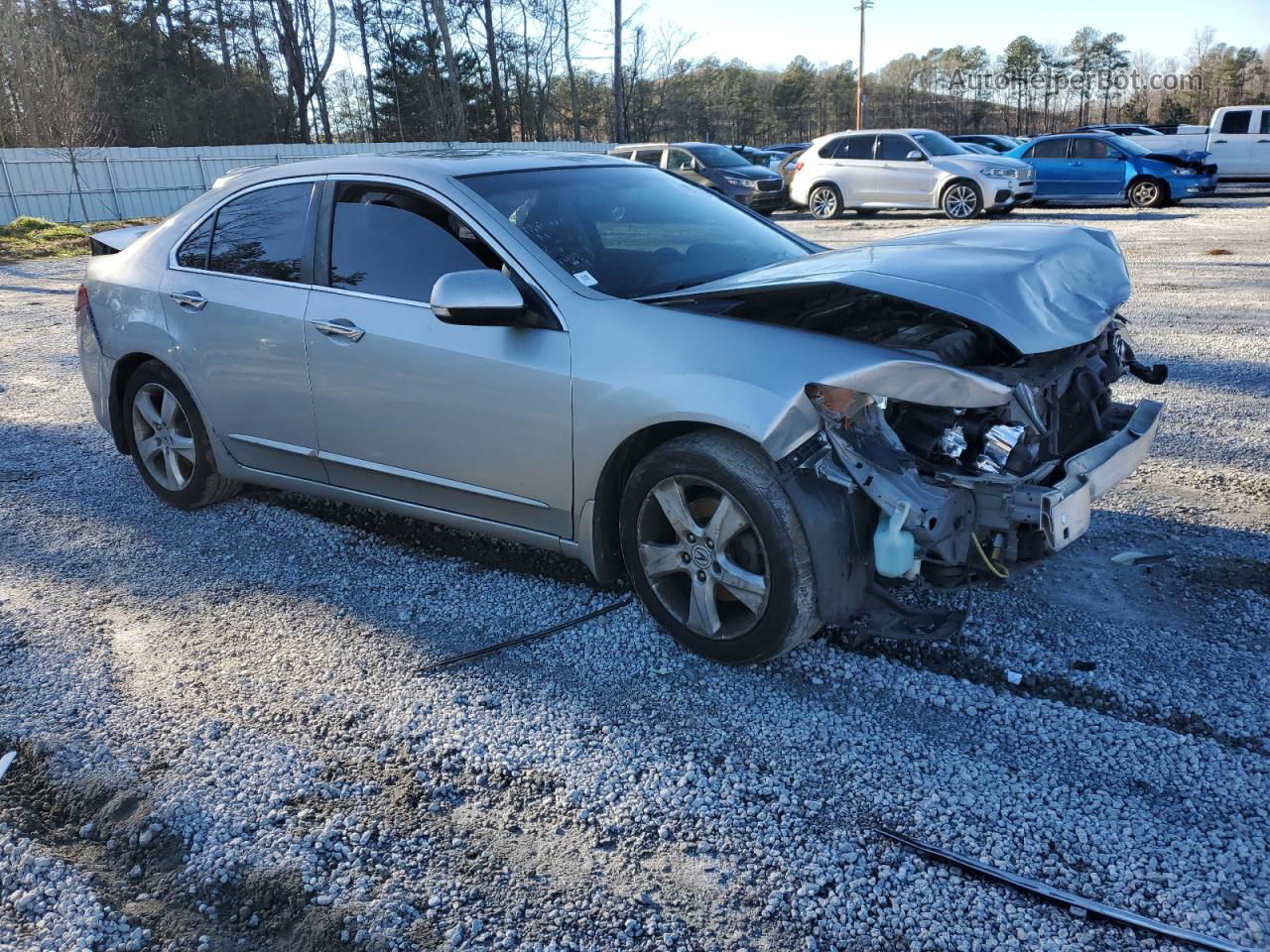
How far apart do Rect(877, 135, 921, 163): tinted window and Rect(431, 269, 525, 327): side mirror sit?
57.9ft

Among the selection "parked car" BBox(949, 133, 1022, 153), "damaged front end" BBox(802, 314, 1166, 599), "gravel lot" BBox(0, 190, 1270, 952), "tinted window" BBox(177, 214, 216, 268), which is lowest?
"gravel lot" BBox(0, 190, 1270, 952)

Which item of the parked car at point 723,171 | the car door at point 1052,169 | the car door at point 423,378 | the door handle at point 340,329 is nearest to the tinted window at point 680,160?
the parked car at point 723,171

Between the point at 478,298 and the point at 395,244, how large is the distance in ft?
2.54

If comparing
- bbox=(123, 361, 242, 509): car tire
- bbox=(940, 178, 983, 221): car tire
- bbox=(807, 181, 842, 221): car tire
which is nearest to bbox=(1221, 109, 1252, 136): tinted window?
bbox=(940, 178, 983, 221): car tire

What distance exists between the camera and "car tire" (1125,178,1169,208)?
19797mm

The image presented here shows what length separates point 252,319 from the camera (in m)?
4.30

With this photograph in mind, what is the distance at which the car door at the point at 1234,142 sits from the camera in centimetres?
2270

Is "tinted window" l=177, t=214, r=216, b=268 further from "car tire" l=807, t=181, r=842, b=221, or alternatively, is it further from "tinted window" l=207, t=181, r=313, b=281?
"car tire" l=807, t=181, r=842, b=221

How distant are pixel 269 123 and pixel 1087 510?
47.6 m

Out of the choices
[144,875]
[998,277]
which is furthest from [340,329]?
[998,277]

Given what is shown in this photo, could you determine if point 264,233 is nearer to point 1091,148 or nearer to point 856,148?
point 856,148

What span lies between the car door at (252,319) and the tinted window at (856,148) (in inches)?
678

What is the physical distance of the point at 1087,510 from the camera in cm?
309

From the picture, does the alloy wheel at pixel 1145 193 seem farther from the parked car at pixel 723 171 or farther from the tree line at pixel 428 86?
the tree line at pixel 428 86
